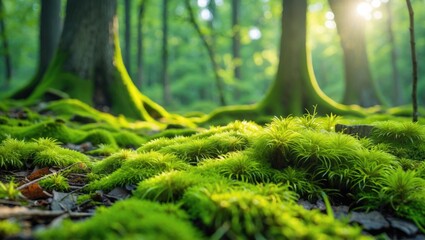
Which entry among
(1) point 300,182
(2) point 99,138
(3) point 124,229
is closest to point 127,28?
(2) point 99,138

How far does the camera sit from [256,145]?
254 cm

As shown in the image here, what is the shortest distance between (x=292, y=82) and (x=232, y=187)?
641 cm

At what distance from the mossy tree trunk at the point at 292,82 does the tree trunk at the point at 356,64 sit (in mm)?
4333

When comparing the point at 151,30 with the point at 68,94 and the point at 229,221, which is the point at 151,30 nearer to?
the point at 68,94

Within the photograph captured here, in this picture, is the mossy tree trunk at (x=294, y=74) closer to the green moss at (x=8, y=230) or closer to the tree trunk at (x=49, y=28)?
the green moss at (x=8, y=230)

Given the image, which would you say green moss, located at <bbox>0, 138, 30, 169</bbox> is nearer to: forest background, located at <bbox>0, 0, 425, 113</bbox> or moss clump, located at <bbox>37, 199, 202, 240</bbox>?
moss clump, located at <bbox>37, 199, 202, 240</bbox>

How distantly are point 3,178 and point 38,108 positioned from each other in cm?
462

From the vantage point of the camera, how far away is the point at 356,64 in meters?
12.0

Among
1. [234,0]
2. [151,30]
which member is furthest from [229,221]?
[151,30]

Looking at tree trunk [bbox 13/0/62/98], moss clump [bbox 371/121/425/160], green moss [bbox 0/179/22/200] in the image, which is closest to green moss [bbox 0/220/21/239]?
green moss [bbox 0/179/22/200]

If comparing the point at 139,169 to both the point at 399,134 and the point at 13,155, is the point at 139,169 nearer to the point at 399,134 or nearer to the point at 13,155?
the point at 13,155

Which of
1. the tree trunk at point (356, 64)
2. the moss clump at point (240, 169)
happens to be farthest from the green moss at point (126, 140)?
the tree trunk at point (356, 64)

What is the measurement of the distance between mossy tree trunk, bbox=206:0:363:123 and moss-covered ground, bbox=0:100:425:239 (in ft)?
15.8

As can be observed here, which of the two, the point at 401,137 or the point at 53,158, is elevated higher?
the point at 401,137
